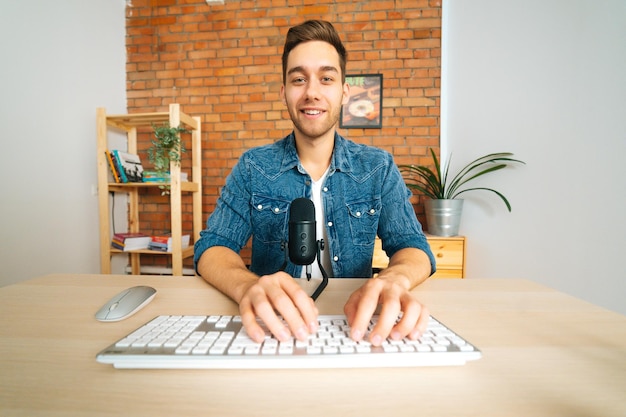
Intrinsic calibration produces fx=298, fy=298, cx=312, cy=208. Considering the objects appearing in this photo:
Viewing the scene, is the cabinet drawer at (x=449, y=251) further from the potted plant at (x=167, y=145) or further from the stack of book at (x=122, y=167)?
the stack of book at (x=122, y=167)

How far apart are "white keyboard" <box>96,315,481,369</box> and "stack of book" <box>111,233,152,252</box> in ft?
8.44

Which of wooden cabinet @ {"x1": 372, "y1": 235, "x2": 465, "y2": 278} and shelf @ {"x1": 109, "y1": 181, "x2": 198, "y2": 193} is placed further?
shelf @ {"x1": 109, "y1": 181, "x2": 198, "y2": 193}

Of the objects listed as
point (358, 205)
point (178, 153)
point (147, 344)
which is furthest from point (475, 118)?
point (147, 344)

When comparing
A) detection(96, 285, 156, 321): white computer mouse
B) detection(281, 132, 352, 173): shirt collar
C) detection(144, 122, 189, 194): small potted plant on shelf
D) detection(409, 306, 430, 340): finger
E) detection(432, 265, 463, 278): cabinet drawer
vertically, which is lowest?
detection(432, 265, 463, 278): cabinet drawer

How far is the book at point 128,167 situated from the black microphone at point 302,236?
2.62 meters

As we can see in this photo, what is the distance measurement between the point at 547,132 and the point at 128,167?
3.27 meters

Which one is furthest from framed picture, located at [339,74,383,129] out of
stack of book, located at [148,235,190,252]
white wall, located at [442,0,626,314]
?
stack of book, located at [148,235,190,252]

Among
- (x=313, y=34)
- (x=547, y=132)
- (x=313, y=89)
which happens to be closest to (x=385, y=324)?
(x=313, y=89)

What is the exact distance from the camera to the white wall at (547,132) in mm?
1550

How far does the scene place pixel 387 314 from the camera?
0.46 metres

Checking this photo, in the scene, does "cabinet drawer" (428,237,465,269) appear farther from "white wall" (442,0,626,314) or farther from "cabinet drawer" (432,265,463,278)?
"white wall" (442,0,626,314)

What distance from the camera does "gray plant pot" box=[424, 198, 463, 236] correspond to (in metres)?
2.38

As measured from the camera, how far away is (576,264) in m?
1.74

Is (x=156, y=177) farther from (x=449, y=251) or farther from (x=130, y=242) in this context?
(x=449, y=251)
